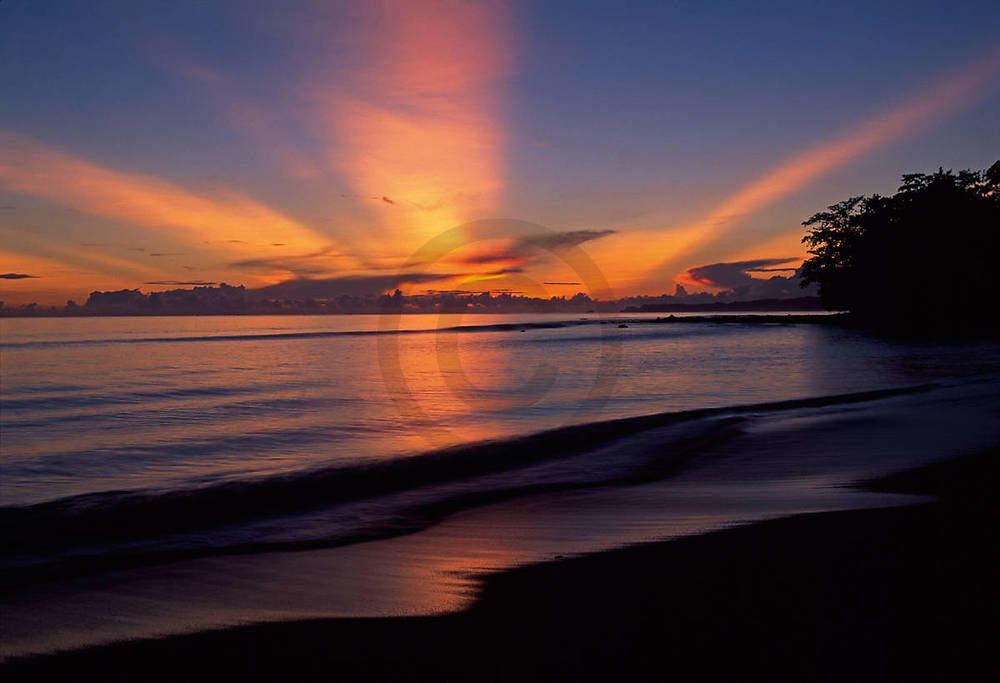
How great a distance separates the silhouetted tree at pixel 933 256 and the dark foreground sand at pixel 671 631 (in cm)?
7804

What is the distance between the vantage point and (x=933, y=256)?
7050 centimetres

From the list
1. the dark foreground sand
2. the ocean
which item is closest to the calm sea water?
the ocean

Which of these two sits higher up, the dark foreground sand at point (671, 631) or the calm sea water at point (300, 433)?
the dark foreground sand at point (671, 631)

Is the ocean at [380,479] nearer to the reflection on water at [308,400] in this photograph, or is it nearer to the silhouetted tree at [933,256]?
the reflection on water at [308,400]

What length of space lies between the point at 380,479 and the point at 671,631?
343 inches

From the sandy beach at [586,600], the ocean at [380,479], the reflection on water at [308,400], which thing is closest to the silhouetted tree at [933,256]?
the reflection on water at [308,400]

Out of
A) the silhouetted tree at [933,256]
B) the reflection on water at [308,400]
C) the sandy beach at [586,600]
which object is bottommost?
the reflection on water at [308,400]

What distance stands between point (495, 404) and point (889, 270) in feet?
247

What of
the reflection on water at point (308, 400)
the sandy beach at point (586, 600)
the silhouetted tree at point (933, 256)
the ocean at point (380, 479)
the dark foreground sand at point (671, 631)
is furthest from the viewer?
the silhouetted tree at point (933, 256)

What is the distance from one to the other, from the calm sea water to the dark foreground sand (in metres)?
3.50

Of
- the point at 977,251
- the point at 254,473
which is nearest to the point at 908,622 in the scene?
the point at 254,473

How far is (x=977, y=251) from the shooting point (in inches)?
2601

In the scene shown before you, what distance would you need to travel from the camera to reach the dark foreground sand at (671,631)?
14.3 feet

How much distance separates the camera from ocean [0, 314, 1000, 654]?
661cm
